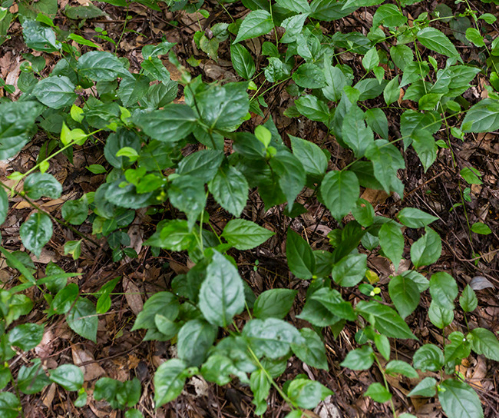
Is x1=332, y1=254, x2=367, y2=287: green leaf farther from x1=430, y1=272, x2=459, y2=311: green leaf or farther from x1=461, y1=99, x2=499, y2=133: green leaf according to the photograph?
x1=461, y1=99, x2=499, y2=133: green leaf

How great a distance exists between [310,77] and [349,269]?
1.20 m

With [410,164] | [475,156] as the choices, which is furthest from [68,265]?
[475,156]

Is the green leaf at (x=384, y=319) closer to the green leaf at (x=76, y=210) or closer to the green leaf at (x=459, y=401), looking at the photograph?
the green leaf at (x=459, y=401)


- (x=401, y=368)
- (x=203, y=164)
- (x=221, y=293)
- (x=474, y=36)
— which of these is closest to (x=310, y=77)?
(x=203, y=164)

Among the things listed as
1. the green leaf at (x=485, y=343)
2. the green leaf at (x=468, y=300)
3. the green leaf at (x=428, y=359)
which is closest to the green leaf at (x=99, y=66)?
the green leaf at (x=428, y=359)

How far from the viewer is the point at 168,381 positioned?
1352 mm

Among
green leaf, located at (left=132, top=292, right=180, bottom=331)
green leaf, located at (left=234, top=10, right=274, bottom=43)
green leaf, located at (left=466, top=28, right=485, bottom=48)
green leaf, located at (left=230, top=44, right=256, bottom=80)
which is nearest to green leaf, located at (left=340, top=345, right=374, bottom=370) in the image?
green leaf, located at (left=132, top=292, right=180, bottom=331)

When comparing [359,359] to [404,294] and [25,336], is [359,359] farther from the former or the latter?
[25,336]

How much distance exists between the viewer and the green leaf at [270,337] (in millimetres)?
1390

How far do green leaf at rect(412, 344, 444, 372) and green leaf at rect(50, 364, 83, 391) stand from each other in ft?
5.19

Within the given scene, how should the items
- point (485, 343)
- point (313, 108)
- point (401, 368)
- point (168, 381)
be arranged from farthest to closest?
point (313, 108) < point (485, 343) < point (401, 368) < point (168, 381)

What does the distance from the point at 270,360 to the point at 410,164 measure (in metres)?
1.69

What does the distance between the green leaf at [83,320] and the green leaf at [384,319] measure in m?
1.30

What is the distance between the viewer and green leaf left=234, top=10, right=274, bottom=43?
2.14 meters
